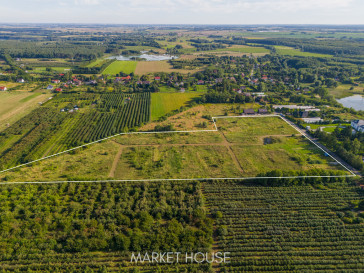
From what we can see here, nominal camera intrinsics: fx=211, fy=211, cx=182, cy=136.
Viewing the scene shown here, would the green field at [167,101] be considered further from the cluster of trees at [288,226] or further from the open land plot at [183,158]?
the cluster of trees at [288,226]

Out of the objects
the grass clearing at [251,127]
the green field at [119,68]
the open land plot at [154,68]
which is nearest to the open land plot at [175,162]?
the grass clearing at [251,127]

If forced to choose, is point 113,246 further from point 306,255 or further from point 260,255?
point 306,255

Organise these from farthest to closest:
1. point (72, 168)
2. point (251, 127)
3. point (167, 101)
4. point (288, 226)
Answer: point (167, 101) < point (251, 127) < point (72, 168) < point (288, 226)

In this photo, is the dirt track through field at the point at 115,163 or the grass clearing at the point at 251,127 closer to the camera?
the dirt track through field at the point at 115,163

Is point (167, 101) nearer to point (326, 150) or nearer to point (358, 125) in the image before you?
point (326, 150)

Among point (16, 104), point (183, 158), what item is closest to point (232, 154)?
point (183, 158)
